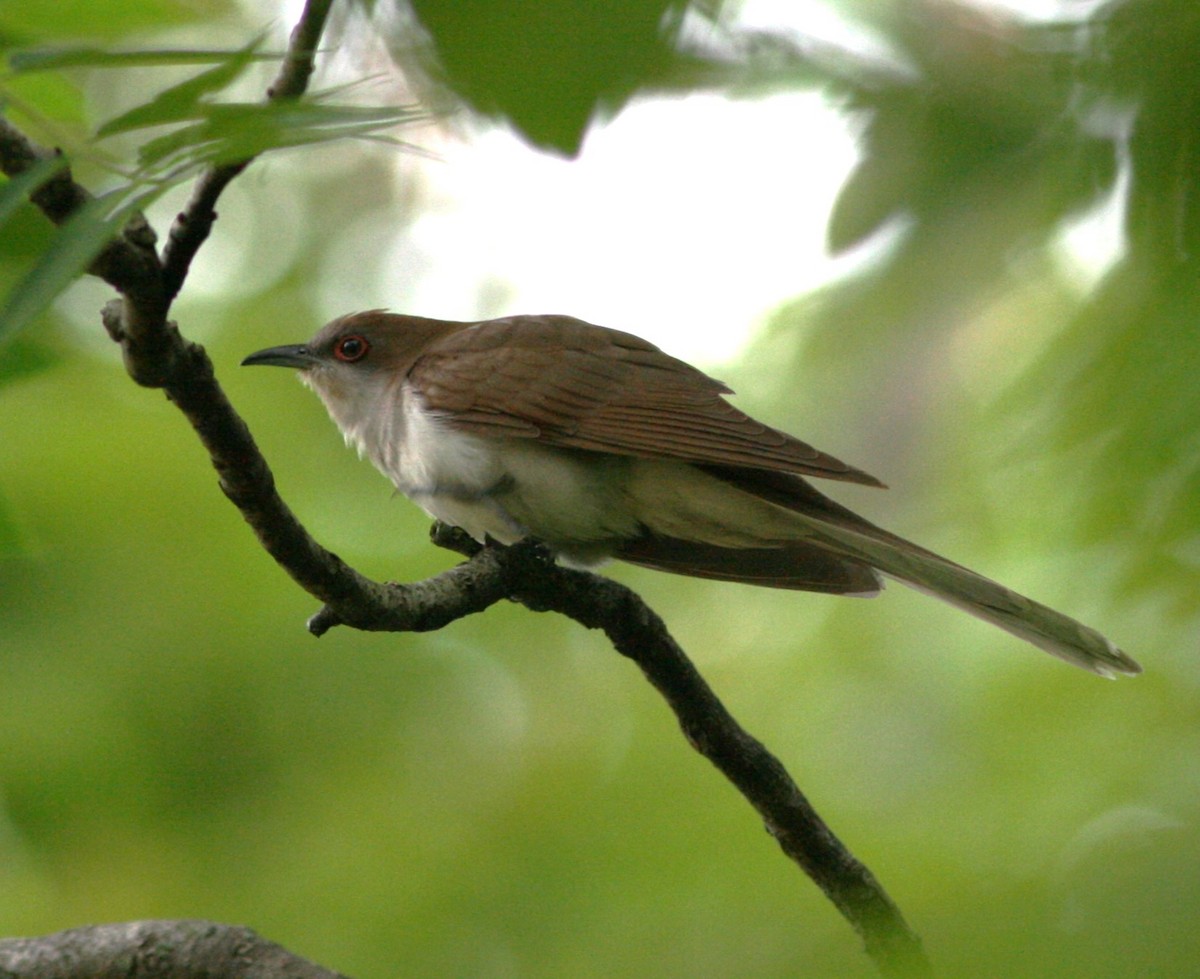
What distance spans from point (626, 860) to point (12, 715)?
2.85m

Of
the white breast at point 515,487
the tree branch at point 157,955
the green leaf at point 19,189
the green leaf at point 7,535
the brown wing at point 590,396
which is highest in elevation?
the brown wing at point 590,396

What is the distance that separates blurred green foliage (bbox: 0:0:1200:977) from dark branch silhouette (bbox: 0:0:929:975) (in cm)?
13

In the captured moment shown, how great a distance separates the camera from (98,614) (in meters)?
6.48

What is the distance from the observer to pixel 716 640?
324 inches

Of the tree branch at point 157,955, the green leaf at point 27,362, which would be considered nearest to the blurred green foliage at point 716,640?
the green leaf at point 27,362

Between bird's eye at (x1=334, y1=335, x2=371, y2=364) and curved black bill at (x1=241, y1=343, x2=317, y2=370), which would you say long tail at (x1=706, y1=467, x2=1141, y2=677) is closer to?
bird's eye at (x1=334, y1=335, x2=371, y2=364)

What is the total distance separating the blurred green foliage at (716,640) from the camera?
1339mm

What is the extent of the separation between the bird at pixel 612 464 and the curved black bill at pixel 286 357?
76 centimetres

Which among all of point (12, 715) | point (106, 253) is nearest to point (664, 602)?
point (12, 715)

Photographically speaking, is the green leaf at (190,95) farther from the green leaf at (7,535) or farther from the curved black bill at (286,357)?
the curved black bill at (286,357)

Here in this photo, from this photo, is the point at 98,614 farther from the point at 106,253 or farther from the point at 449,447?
the point at 106,253

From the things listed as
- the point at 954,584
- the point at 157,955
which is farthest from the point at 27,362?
the point at 954,584

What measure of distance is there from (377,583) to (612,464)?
1.94 meters

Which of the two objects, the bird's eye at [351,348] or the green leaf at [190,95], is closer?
the green leaf at [190,95]
